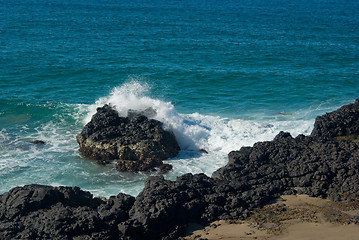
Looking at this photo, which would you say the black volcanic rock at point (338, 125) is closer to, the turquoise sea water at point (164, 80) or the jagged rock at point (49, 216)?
the turquoise sea water at point (164, 80)

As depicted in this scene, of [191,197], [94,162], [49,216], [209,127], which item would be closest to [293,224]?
[191,197]

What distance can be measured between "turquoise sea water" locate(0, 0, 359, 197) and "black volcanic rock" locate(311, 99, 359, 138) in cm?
294

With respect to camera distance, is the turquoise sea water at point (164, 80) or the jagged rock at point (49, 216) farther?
the turquoise sea water at point (164, 80)

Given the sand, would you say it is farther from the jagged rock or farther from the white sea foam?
the white sea foam

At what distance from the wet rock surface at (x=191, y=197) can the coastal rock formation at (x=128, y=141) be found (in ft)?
13.7

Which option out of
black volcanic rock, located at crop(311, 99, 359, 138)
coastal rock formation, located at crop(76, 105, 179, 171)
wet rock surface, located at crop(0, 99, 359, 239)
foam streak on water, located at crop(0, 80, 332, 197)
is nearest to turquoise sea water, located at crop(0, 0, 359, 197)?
foam streak on water, located at crop(0, 80, 332, 197)

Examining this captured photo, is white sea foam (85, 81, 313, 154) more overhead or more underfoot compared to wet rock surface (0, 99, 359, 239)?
more overhead

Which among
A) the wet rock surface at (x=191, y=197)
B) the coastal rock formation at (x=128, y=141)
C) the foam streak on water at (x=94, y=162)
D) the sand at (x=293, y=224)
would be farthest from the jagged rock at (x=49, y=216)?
the coastal rock formation at (x=128, y=141)

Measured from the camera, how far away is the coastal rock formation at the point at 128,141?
23.0 meters

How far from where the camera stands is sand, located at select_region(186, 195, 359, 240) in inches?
605

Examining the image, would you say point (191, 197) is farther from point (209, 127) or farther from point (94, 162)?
point (209, 127)

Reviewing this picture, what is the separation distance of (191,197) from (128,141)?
7.24 m

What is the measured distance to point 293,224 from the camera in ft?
52.5

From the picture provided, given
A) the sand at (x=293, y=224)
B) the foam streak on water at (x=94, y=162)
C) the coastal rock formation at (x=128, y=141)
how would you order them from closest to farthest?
the sand at (x=293, y=224) < the foam streak on water at (x=94, y=162) < the coastal rock formation at (x=128, y=141)
